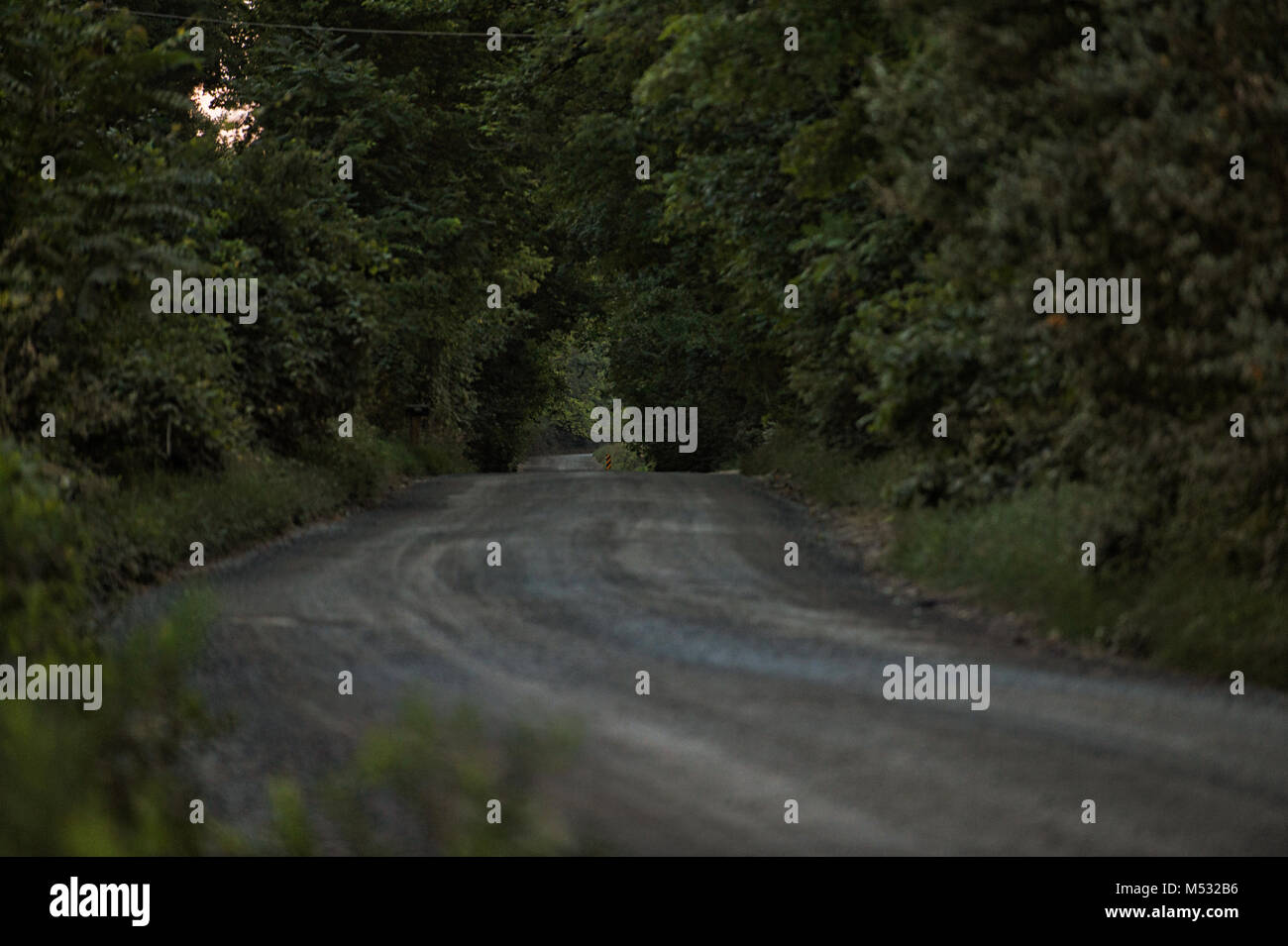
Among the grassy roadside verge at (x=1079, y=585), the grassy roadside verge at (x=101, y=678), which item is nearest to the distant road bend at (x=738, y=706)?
the grassy roadside verge at (x=1079, y=585)

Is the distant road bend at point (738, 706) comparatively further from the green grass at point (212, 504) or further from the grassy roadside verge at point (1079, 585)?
the green grass at point (212, 504)

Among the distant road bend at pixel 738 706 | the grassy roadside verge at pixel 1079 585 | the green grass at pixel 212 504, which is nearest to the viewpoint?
the distant road bend at pixel 738 706

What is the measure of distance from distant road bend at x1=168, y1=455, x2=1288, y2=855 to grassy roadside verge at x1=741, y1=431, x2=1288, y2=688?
33 centimetres

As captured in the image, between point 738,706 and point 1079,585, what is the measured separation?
3747mm

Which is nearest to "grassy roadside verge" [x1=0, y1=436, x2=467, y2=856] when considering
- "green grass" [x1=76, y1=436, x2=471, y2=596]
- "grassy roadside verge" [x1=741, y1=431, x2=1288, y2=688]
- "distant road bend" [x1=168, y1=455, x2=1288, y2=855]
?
"green grass" [x1=76, y1=436, x2=471, y2=596]

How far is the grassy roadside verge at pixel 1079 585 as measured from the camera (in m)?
9.09

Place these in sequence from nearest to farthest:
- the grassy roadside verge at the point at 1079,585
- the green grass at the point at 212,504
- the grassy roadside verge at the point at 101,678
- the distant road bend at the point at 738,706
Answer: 1. the grassy roadside verge at the point at 101,678
2. the distant road bend at the point at 738,706
3. the grassy roadside verge at the point at 1079,585
4. the green grass at the point at 212,504

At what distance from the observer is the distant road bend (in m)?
5.80

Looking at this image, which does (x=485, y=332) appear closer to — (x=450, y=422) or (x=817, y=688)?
(x=450, y=422)

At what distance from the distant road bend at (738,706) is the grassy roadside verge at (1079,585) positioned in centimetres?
33

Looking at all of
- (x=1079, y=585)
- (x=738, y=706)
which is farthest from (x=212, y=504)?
(x=1079, y=585)

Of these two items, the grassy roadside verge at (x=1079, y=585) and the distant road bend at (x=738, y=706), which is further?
the grassy roadside verge at (x=1079, y=585)

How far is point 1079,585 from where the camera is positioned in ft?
34.5

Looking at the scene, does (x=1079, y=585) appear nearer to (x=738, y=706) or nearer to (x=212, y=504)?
(x=738, y=706)
